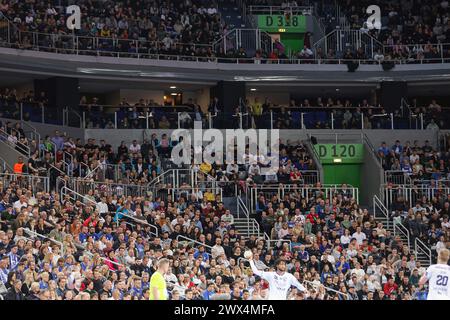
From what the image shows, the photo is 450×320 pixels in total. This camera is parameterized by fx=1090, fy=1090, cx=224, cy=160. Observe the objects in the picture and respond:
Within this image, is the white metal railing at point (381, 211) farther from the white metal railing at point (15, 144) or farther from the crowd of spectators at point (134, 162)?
the white metal railing at point (15, 144)

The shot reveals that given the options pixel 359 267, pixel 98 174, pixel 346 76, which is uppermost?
pixel 346 76

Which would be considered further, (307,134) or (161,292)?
(307,134)

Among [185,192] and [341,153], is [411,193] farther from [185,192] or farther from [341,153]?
[185,192]

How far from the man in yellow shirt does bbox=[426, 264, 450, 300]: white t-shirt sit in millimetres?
3942

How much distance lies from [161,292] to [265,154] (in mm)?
21643

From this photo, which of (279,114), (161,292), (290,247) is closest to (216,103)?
(279,114)

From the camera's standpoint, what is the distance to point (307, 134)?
127 feet

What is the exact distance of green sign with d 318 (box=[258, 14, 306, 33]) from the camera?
4366cm

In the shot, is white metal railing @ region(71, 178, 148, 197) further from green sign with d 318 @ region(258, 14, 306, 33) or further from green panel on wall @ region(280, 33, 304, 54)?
green panel on wall @ region(280, 33, 304, 54)

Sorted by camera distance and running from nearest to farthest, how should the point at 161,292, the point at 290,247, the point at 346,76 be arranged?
the point at 161,292
the point at 290,247
the point at 346,76

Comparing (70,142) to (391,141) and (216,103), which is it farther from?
(391,141)

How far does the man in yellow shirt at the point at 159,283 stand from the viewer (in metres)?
13.8

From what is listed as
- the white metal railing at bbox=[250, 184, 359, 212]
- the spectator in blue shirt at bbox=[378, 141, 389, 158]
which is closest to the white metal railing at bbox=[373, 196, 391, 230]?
the white metal railing at bbox=[250, 184, 359, 212]

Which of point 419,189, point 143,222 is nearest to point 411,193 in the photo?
point 419,189
